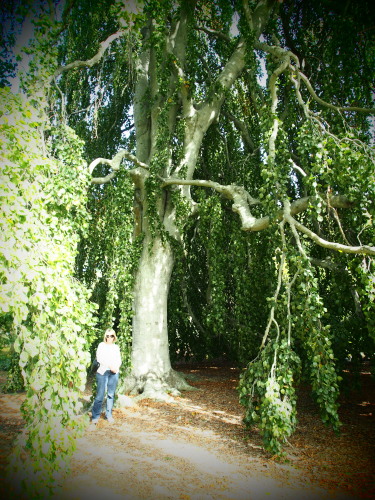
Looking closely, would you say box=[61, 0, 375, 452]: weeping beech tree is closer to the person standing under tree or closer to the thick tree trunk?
the thick tree trunk

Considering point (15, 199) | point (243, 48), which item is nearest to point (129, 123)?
point (243, 48)

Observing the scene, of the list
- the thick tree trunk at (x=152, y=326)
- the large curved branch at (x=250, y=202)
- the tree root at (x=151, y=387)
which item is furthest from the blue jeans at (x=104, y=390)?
the large curved branch at (x=250, y=202)

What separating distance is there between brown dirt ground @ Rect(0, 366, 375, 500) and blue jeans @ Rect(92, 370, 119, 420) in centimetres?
17

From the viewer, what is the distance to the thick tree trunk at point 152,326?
5.71 metres

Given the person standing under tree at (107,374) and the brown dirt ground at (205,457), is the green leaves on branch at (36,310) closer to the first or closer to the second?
the brown dirt ground at (205,457)

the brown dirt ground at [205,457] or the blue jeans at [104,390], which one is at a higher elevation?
the blue jeans at [104,390]

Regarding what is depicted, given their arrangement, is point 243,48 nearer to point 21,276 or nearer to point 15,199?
point 15,199

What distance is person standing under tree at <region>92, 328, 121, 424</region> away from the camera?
431 cm

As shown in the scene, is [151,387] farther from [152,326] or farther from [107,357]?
[107,357]

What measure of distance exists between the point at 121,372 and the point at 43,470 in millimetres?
2748

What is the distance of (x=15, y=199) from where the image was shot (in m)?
2.58

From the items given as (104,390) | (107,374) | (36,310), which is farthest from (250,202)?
(36,310)

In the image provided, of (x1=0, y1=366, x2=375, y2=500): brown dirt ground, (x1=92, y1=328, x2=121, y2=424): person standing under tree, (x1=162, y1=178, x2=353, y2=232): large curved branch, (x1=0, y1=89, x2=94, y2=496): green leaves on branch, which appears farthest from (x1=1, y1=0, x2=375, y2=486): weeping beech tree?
(x1=0, y1=89, x2=94, y2=496): green leaves on branch

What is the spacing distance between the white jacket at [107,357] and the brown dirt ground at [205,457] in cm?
66
